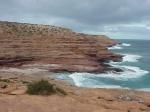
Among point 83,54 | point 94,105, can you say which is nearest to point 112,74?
point 83,54

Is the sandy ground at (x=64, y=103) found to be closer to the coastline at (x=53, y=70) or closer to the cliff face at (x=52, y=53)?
the coastline at (x=53, y=70)

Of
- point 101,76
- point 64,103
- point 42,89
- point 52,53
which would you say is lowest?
point 101,76

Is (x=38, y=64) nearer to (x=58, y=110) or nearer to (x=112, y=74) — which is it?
(x=112, y=74)

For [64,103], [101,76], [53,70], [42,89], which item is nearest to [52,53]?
[53,70]

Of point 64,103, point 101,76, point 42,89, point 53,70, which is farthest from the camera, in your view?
point 53,70

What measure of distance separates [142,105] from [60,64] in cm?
3338

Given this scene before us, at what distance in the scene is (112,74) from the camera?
2191 inches

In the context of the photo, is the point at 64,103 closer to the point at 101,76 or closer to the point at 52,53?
the point at 101,76

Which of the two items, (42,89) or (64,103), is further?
(42,89)

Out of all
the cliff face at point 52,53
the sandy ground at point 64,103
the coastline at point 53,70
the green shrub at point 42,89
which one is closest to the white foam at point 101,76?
the coastline at point 53,70

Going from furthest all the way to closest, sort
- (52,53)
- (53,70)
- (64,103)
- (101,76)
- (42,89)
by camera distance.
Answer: (52,53)
(53,70)
(101,76)
(42,89)
(64,103)

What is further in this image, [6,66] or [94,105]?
[6,66]

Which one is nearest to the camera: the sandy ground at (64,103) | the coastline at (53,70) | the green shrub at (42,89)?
the sandy ground at (64,103)

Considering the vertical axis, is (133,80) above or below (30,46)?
below
